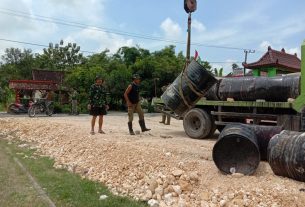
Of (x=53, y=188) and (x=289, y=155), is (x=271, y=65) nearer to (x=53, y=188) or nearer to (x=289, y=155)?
(x=289, y=155)

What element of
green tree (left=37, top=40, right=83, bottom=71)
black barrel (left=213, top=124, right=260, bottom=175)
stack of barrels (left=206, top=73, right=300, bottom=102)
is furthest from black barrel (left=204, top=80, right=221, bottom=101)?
green tree (left=37, top=40, right=83, bottom=71)

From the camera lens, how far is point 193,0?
16.9m

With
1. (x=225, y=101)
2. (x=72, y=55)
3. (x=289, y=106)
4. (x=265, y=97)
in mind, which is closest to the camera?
(x=289, y=106)

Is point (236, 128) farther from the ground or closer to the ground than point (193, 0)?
closer to the ground

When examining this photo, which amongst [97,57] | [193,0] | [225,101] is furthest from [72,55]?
[225,101]

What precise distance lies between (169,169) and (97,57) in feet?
106

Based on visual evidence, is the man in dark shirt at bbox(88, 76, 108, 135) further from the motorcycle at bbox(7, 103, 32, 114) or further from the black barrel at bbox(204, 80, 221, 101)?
the motorcycle at bbox(7, 103, 32, 114)

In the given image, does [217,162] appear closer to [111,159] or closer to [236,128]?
[236,128]

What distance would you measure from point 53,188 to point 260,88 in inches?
228

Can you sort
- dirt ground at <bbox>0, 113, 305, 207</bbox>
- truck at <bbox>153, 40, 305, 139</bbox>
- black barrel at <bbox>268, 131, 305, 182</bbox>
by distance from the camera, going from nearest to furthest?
dirt ground at <bbox>0, 113, 305, 207</bbox> → black barrel at <bbox>268, 131, 305, 182</bbox> → truck at <bbox>153, 40, 305, 139</bbox>

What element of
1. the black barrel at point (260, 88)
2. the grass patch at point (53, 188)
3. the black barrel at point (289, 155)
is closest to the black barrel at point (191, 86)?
the black barrel at point (260, 88)

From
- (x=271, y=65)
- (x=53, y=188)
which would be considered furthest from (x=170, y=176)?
(x=271, y=65)

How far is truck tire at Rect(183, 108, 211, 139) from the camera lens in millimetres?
11582

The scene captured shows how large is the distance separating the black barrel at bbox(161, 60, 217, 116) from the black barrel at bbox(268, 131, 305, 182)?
11.6 feet
